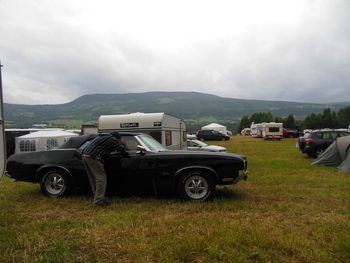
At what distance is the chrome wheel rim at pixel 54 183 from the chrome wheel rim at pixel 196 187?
8.82 feet

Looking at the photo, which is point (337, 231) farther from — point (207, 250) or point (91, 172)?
point (91, 172)

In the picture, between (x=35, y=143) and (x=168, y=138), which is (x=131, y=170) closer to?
(x=168, y=138)

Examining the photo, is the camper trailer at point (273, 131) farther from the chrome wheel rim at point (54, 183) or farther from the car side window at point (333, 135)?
the chrome wheel rim at point (54, 183)

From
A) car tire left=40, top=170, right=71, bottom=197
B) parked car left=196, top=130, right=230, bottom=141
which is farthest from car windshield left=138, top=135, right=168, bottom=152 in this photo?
parked car left=196, top=130, right=230, bottom=141

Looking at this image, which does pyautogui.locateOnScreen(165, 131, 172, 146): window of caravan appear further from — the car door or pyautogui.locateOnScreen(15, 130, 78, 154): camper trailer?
the car door

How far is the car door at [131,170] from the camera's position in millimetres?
7370

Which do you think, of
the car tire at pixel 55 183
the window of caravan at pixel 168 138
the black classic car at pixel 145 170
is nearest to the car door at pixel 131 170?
the black classic car at pixel 145 170

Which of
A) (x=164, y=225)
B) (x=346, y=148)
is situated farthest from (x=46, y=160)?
(x=346, y=148)

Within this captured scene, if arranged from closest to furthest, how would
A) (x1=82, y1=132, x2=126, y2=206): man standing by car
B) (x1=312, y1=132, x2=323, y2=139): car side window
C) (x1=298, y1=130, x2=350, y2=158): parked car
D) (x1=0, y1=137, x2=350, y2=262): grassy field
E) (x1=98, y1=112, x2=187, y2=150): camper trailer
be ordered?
(x1=0, y1=137, x2=350, y2=262): grassy field → (x1=82, y1=132, x2=126, y2=206): man standing by car → (x1=98, y1=112, x2=187, y2=150): camper trailer → (x1=298, y1=130, x2=350, y2=158): parked car → (x1=312, y1=132, x2=323, y2=139): car side window

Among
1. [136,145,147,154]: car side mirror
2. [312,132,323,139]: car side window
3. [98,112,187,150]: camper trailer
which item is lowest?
[312,132,323,139]: car side window

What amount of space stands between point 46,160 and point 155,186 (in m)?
2.47

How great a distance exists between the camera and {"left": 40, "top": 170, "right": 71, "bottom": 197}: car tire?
A: 306 inches

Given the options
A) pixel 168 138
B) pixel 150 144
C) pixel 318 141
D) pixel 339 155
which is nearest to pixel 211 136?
pixel 318 141

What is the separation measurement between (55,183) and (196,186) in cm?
305
